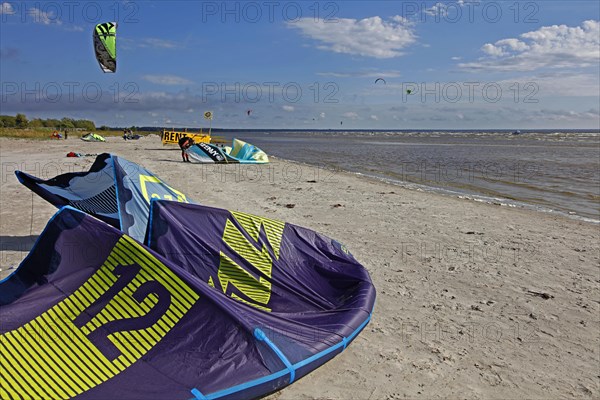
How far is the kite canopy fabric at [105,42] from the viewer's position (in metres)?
10.3

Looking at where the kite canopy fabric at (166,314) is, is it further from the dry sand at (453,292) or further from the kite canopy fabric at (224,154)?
the kite canopy fabric at (224,154)

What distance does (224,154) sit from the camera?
21766 millimetres

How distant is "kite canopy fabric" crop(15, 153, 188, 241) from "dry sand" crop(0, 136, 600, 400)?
1.03 meters

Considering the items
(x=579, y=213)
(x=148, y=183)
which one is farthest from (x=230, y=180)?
(x=579, y=213)

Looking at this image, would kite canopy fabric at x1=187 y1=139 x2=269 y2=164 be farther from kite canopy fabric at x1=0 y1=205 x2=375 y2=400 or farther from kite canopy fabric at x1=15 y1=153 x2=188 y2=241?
kite canopy fabric at x1=0 y1=205 x2=375 y2=400

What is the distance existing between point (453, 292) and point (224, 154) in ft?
56.5

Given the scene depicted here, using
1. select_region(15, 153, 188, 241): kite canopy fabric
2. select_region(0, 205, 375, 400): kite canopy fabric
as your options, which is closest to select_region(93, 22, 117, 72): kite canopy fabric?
select_region(15, 153, 188, 241): kite canopy fabric

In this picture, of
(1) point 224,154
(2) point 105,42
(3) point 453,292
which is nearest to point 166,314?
(3) point 453,292

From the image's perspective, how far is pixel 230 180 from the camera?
15516 millimetres

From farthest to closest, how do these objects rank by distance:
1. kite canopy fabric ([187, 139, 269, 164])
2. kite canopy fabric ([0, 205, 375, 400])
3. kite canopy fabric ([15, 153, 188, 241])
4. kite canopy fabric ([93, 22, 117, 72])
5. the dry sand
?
kite canopy fabric ([187, 139, 269, 164])
kite canopy fabric ([93, 22, 117, 72])
kite canopy fabric ([15, 153, 188, 241])
the dry sand
kite canopy fabric ([0, 205, 375, 400])

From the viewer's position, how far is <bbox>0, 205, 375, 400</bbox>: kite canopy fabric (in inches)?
125

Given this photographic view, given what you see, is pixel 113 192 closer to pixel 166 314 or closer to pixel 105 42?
pixel 166 314

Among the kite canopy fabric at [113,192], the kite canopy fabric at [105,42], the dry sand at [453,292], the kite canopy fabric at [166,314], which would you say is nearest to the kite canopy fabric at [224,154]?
the dry sand at [453,292]

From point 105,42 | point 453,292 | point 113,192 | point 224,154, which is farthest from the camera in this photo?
point 224,154
